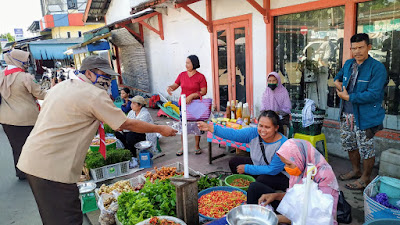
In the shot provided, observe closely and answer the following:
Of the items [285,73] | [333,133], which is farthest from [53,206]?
[285,73]

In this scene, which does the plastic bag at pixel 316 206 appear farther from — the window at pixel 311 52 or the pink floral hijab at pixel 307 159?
the window at pixel 311 52

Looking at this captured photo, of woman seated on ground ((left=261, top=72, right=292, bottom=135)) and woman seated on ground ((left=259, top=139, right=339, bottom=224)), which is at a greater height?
woman seated on ground ((left=261, top=72, right=292, bottom=135))

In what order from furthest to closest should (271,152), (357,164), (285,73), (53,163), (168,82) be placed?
(168,82) → (285,73) → (357,164) → (271,152) → (53,163)

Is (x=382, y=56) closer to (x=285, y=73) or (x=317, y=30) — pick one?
(x=317, y=30)

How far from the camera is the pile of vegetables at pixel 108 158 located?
435 centimetres

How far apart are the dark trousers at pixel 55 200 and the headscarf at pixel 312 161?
1840 millimetres

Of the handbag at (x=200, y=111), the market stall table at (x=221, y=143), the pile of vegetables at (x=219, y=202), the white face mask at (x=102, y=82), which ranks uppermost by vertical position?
the white face mask at (x=102, y=82)

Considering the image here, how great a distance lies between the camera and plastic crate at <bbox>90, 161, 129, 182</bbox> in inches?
172

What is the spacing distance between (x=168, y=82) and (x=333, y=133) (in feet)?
20.7

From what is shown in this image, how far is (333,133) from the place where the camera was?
486 cm

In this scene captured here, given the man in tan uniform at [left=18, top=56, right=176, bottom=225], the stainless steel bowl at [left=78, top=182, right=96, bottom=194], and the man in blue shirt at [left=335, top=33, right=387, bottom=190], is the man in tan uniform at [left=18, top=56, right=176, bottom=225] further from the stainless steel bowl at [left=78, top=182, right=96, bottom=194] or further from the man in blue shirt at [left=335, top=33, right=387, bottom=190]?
the man in blue shirt at [left=335, top=33, right=387, bottom=190]

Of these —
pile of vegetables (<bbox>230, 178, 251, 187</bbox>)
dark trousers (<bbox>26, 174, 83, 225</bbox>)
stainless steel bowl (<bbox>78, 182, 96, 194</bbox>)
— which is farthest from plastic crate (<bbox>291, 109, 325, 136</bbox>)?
dark trousers (<bbox>26, 174, 83, 225</bbox>)

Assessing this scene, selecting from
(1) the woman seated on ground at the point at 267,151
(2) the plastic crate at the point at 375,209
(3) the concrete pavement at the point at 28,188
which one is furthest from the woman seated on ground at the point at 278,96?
(2) the plastic crate at the point at 375,209

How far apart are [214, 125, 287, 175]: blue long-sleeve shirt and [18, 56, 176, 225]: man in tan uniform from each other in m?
1.56
